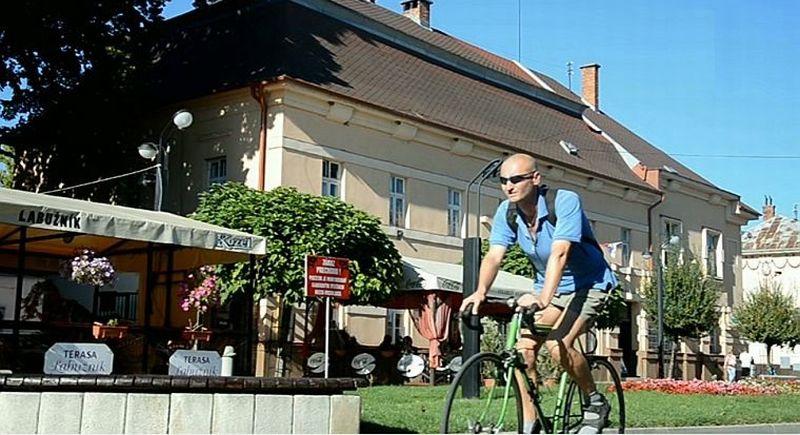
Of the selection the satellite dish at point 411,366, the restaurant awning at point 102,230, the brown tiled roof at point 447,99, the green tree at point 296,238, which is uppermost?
the brown tiled roof at point 447,99

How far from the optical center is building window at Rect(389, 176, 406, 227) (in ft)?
90.8

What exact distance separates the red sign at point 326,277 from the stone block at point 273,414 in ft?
28.4

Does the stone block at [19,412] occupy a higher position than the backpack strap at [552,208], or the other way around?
the backpack strap at [552,208]

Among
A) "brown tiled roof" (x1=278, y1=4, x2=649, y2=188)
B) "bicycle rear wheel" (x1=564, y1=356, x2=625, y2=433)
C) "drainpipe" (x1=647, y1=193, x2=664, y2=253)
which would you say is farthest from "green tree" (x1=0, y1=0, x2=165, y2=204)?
"drainpipe" (x1=647, y1=193, x2=664, y2=253)

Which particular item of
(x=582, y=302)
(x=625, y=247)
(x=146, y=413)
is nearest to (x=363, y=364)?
(x=146, y=413)

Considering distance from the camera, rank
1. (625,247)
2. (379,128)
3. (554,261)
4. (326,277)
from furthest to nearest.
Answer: (625,247), (379,128), (326,277), (554,261)

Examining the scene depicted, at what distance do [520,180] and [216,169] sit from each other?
2149cm

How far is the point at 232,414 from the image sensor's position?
848 cm

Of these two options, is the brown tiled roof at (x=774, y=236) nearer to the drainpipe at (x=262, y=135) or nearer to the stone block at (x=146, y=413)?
the drainpipe at (x=262, y=135)

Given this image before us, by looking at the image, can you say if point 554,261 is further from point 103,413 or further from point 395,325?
point 395,325

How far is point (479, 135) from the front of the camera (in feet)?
99.2

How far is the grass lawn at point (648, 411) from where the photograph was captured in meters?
10.6

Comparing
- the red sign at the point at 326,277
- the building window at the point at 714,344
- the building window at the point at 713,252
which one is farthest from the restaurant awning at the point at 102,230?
the building window at the point at 713,252

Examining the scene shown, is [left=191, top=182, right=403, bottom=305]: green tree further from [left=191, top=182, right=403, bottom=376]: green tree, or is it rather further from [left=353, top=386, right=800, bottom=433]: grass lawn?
[left=353, top=386, right=800, bottom=433]: grass lawn
